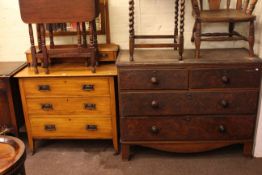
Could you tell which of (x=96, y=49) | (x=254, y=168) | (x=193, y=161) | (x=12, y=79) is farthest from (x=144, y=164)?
(x=12, y=79)

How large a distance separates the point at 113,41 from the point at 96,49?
312mm

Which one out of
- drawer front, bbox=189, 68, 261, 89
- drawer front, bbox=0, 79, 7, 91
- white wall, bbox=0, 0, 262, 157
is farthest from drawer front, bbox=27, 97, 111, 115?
drawer front, bbox=189, 68, 261, 89

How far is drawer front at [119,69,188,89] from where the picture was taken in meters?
2.42

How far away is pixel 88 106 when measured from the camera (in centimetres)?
265

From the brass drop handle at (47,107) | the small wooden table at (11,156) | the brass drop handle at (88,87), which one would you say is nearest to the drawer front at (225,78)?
the brass drop handle at (88,87)

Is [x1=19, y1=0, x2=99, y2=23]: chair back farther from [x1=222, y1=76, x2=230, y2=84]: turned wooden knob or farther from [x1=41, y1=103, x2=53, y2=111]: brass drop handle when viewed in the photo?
[x1=222, y1=76, x2=230, y2=84]: turned wooden knob

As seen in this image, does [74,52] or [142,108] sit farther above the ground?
[74,52]

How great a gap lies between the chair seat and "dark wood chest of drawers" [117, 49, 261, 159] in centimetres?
30

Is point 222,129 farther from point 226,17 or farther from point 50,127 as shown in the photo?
point 50,127

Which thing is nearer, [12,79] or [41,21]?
[41,21]

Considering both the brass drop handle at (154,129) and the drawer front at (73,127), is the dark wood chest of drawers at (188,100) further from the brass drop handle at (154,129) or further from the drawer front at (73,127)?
the drawer front at (73,127)

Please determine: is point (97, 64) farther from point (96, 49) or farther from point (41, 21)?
point (41, 21)

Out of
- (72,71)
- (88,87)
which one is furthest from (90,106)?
(72,71)

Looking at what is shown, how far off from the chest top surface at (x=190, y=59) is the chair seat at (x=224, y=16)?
30 cm
